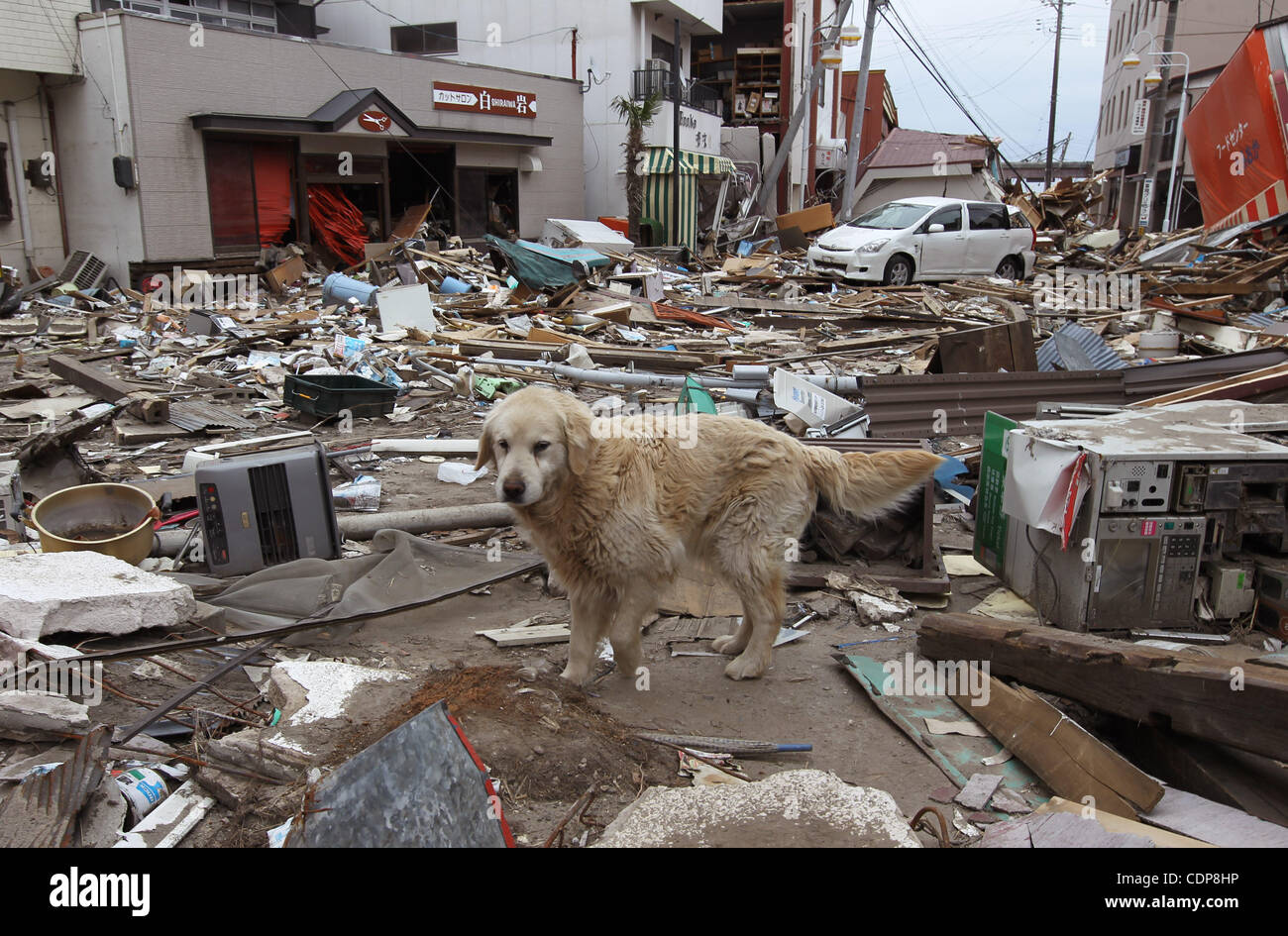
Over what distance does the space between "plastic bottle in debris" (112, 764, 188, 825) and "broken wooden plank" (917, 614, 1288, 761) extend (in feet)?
11.7

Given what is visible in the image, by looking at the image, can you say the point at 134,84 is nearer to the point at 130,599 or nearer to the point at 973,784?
the point at 130,599

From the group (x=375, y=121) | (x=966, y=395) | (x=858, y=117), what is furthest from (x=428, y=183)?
(x=966, y=395)

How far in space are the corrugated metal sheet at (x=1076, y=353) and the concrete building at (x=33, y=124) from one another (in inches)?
731

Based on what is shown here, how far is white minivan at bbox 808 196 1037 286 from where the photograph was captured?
65.4 ft

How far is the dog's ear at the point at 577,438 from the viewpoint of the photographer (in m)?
4.07

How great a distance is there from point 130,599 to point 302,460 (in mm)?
1522

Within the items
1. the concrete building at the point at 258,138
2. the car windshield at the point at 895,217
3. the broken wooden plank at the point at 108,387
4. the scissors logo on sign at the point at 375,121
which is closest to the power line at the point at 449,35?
the concrete building at the point at 258,138

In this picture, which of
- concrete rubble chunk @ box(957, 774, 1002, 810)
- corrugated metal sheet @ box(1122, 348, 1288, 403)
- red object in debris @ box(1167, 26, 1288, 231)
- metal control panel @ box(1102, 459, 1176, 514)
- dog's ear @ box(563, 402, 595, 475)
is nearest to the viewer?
concrete rubble chunk @ box(957, 774, 1002, 810)

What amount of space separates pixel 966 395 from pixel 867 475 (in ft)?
15.3

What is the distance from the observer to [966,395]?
8.65m

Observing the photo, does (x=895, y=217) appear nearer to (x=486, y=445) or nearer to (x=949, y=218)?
(x=949, y=218)

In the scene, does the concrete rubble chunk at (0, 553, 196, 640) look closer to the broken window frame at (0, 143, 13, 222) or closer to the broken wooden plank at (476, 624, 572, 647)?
the broken wooden plank at (476, 624, 572, 647)

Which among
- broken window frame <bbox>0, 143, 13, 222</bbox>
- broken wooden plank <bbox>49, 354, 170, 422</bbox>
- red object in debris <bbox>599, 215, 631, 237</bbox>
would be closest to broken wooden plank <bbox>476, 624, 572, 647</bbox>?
broken wooden plank <bbox>49, 354, 170, 422</bbox>

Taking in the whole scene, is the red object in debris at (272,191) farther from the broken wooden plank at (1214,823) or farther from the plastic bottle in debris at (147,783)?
the broken wooden plank at (1214,823)
